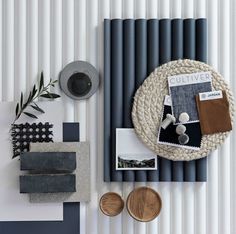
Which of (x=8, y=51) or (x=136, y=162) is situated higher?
(x=8, y=51)

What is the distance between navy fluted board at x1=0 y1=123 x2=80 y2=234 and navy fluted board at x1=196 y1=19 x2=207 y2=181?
0.49 m

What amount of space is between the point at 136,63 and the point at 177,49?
0.56 feet

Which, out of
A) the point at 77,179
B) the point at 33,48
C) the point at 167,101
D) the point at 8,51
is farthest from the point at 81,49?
the point at 77,179

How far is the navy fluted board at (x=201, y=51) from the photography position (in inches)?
70.7

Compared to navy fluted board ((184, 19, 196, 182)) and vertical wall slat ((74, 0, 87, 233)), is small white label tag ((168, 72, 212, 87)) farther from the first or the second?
vertical wall slat ((74, 0, 87, 233))

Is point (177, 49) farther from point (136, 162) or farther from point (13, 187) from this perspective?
point (13, 187)

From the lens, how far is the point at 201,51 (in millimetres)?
1802

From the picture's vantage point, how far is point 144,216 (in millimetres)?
1780

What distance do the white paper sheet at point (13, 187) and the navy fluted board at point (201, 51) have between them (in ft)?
1.84

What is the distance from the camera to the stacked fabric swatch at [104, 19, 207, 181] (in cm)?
180

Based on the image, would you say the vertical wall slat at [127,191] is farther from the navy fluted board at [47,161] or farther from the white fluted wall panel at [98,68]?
the navy fluted board at [47,161]

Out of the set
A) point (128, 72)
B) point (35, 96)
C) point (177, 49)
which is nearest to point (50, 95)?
point (35, 96)

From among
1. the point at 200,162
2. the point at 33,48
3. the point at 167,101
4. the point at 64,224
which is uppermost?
the point at 33,48

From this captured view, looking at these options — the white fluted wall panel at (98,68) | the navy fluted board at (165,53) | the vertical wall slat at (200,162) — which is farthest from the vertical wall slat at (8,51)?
the vertical wall slat at (200,162)
